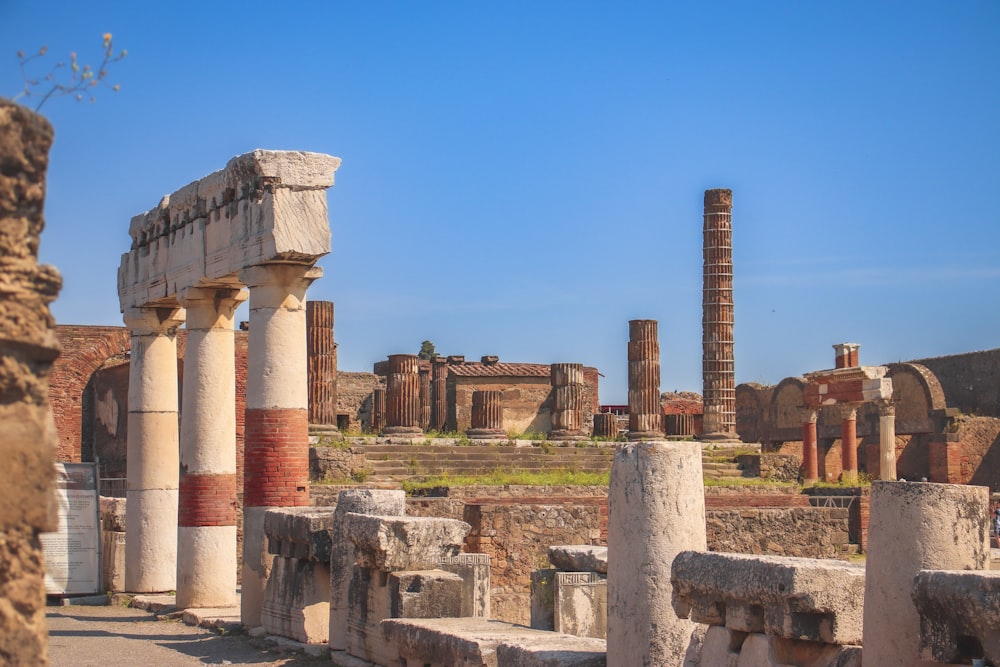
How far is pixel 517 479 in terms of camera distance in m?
23.5

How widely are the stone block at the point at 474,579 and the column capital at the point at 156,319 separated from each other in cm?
532

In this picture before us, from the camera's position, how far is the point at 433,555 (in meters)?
9.55

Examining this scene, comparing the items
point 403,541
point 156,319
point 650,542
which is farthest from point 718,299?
point 650,542

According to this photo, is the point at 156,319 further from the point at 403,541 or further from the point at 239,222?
the point at 403,541

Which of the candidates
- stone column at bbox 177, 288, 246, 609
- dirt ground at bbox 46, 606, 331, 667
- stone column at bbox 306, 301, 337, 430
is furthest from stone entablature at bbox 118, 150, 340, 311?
stone column at bbox 306, 301, 337, 430

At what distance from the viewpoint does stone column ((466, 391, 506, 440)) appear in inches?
1137

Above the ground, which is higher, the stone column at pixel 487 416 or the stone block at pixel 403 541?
the stone column at pixel 487 416

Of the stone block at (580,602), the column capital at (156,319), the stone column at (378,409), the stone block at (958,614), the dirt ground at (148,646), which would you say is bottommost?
the dirt ground at (148,646)

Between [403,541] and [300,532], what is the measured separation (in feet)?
5.64

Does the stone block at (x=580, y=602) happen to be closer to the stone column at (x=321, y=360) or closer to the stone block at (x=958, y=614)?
the stone block at (x=958, y=614)

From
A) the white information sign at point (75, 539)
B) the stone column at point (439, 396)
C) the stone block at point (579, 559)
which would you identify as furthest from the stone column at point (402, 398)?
the stone block at point (579, 559)

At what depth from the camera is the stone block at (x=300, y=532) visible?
10648 mm

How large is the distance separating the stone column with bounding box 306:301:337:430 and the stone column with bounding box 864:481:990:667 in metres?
21.9

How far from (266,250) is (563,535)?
575cm
